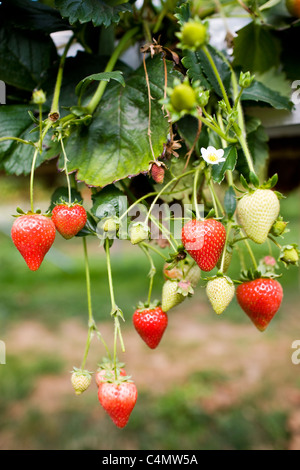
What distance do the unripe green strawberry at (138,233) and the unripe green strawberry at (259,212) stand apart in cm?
10

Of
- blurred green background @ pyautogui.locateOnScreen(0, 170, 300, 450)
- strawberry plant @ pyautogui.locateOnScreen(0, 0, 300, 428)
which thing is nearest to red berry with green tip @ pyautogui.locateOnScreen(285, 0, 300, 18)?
strawberry plant @ pyautogui.locateOnScreen(0, 0, 300, 428)

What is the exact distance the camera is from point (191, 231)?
1.50ft

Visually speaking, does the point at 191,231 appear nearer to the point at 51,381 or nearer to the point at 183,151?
the point at 183,151

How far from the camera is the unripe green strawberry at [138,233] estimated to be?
460 mm

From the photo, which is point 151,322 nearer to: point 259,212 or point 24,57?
point 259,212

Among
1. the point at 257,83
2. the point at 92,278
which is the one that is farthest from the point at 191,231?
the point at 92,278

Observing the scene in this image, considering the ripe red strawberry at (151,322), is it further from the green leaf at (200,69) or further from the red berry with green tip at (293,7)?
the red berry with green tip at (293,7)

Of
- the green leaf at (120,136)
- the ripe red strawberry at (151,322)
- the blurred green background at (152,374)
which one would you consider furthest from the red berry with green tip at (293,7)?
the blurred green background at (152,374)

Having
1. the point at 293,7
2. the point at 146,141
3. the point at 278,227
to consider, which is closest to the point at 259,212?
the point at 278,227

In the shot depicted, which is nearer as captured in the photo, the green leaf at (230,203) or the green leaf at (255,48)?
the green leaf at (230,203)

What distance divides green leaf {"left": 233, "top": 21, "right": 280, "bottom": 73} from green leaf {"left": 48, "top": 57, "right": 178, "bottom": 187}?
16 cm

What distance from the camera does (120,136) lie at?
0.52 m

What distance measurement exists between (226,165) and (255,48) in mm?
266

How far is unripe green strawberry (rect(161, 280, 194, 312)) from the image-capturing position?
1.61 ft
